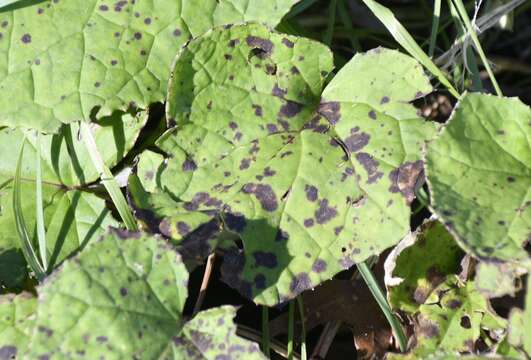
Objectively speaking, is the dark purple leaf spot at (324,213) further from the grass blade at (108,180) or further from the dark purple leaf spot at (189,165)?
the grass blade at (108,180)

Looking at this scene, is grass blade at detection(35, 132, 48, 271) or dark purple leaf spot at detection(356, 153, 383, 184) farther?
grass blade at detection(35, 132, 48, 271)

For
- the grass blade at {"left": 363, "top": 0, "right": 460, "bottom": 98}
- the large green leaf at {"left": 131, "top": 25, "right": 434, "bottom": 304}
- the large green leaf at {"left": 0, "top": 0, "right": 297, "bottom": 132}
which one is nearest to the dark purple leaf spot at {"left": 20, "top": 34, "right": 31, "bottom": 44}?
the large green leaf at {"left": 0, "top": 0, "right": 297, "bottom": 132}

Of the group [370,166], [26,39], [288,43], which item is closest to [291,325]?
[370,166]

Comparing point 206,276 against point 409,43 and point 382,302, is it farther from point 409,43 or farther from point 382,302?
point 409,43

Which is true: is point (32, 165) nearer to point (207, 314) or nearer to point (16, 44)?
point (16, 44)

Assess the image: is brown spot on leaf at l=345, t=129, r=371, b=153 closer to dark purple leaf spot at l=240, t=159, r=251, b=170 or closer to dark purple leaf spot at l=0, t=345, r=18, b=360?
dark purple leaf spot at l=240, t=159, r=251, b=170

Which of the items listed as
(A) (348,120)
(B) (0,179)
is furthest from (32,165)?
(A) (348,120)

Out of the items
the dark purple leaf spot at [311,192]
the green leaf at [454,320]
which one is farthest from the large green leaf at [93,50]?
the green leaf at [454,320]
